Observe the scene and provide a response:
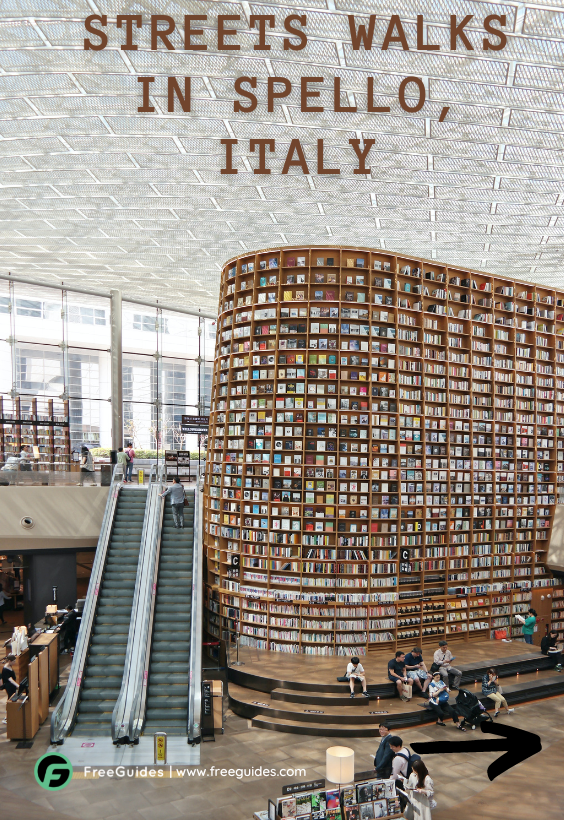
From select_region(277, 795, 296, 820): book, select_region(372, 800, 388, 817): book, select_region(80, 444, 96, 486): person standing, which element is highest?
select_region(80, 444, 96, 486): person standing

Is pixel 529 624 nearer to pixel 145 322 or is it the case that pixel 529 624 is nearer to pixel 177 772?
pixel 177 772

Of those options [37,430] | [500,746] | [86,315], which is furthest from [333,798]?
[86,315]

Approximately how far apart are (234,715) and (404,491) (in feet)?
17.3

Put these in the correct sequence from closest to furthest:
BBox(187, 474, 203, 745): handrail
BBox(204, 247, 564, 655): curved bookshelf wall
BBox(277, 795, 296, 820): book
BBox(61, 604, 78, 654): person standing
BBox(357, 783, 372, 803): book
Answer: BBox(277, 795, 296, 820): book < BBox(357, 783, 372, 803): book < BBox(187, 474, 203, 745): handrail < BBox(204, 247, 564, 655): curved bookshelf wall < BBox(61, 604, 78, 654): person standing

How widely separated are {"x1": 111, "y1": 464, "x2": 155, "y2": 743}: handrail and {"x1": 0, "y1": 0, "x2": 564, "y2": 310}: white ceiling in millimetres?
6776

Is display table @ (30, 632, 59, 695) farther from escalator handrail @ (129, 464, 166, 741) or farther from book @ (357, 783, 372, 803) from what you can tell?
book @ (357, 783, 372, 803)

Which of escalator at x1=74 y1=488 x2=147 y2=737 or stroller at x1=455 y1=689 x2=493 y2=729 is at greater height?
escalator at x1=74 y1=488 x2=147 y2=737

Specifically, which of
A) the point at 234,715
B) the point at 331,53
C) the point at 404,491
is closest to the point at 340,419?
the point at 404,491

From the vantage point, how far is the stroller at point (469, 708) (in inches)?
383

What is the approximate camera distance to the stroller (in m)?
9.72

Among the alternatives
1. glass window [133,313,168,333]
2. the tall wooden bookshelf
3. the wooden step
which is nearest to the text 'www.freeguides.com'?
the wooden step

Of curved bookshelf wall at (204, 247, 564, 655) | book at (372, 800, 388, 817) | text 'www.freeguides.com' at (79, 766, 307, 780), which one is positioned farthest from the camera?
curved bookshelf wall at (204, 247, 564, 655)

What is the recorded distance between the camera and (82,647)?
1043cm

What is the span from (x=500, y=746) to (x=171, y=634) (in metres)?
5.64
